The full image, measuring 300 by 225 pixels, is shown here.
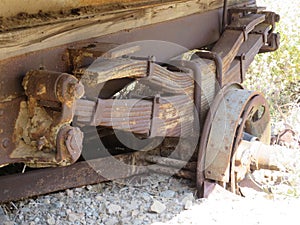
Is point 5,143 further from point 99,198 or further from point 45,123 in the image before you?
point 99,198

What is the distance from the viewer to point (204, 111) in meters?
3.34

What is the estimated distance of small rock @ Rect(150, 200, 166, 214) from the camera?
296cm

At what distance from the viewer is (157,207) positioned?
2.98 meters

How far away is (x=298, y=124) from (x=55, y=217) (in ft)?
11.0

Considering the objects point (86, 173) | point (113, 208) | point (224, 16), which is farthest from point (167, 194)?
point (224, 16)

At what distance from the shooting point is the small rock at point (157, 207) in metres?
2.96

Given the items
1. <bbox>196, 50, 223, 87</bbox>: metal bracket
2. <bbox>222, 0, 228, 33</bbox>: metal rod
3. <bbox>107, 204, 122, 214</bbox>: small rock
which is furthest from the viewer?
<bbox>222, 0, 228, 33</bbox>: metal rod

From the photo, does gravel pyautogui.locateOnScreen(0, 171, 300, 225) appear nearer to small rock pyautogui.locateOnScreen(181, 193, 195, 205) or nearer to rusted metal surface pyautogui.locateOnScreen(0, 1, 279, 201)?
small rock pyautogui.locateOnScreen(181, 193, 195, 205)

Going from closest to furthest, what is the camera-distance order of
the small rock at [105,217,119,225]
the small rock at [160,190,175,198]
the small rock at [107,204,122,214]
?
the small rock at [105,217,119,225]
the small rock at [107,204,122,214]
the small rock at [160,190,175,198]

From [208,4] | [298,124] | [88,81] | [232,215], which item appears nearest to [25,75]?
[88,81]

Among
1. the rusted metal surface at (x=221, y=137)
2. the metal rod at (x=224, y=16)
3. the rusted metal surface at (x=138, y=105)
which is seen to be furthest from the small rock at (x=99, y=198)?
the metal rod at (x=224, y=16)

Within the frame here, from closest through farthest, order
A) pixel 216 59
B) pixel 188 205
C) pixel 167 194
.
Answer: pixel 188 205, pixel 167 194, pixel 216 59

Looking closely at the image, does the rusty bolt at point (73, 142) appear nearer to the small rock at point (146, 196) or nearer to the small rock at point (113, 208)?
the small rock at point (113, 208)

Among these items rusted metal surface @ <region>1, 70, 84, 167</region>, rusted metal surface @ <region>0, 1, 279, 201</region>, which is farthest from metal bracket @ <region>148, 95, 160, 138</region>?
rusted metal surface @ <region>1, 70, 84, 167</region>
